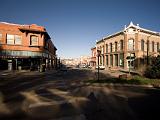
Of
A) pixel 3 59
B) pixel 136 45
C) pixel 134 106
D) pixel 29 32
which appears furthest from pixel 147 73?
pixel 3 59

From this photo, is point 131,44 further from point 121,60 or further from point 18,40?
point 18,40

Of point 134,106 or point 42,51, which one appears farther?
point 42,51

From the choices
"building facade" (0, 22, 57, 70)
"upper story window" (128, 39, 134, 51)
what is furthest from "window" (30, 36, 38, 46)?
"upper story window" (128, 39, 134, 51)

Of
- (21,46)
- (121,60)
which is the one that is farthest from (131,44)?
(21,46)

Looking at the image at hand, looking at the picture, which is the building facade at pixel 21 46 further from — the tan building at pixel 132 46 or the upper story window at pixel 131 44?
the upper story window at pixel 131 44

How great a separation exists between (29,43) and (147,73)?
77.2 ft

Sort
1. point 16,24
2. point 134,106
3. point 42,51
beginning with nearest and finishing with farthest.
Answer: point 134,106
point 16,24
point 42,51

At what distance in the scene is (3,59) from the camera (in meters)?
29.0

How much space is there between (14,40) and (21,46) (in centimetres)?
179

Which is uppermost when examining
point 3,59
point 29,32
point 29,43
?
point 29,32

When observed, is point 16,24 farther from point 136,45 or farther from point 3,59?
point 136,45

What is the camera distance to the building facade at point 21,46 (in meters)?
29.0

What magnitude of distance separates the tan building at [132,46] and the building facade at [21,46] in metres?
20.7

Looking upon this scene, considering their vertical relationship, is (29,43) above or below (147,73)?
above
